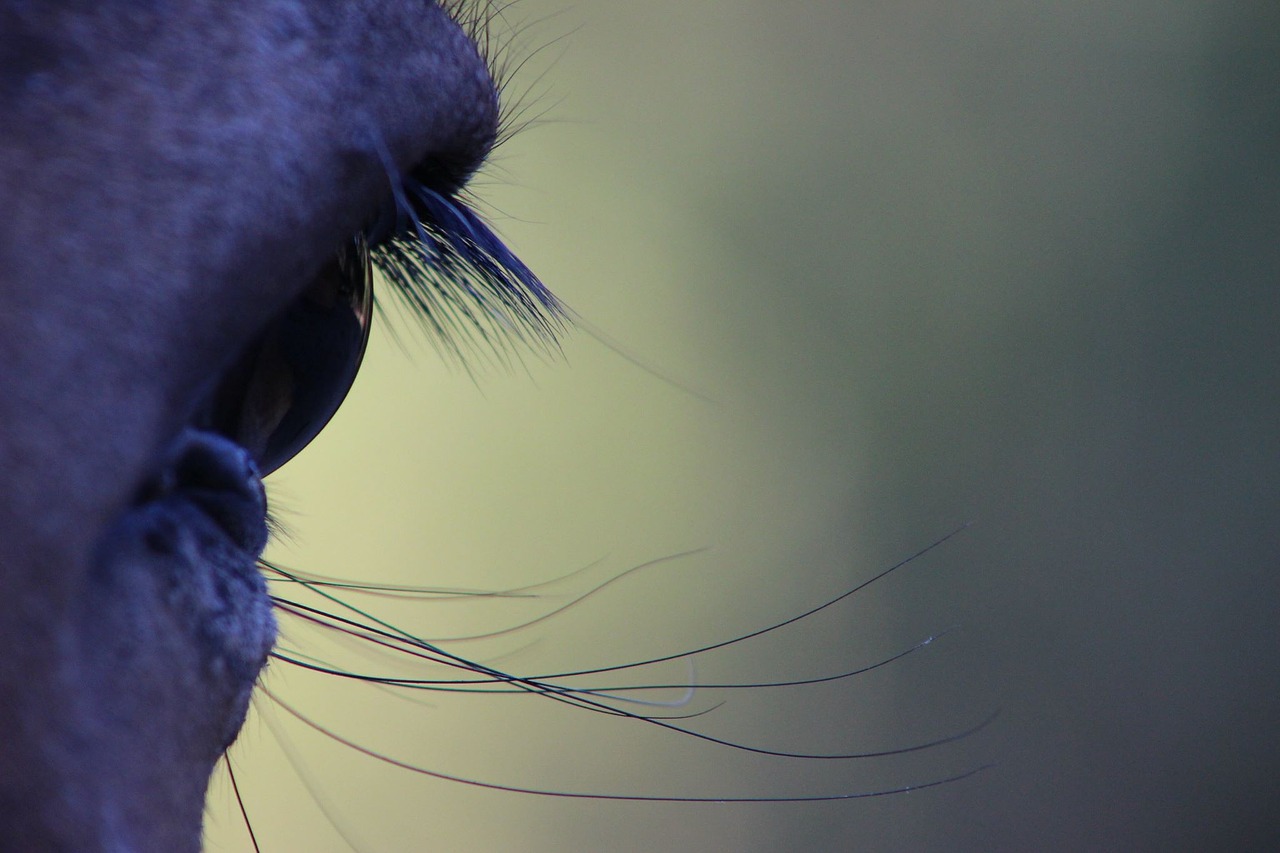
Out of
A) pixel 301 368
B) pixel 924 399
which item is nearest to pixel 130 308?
pixel 301 368

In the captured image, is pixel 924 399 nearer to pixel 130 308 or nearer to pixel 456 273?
pixel 456 273

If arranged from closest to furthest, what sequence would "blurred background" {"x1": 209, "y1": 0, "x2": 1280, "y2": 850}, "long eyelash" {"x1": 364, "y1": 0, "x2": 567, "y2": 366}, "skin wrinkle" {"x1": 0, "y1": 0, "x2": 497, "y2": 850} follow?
"skin wrinkle" {"x1": 0, "y1": 0, "x2": 497, "y2": 850}, "long eyelash" {"x1": 364, "y1": 0, "x2": 567, "y2": 366}, "blurred background" {"x1": 209, "y1": 0, "x2": 1280, "y2": 850}

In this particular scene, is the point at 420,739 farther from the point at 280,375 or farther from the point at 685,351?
the point at 280,375

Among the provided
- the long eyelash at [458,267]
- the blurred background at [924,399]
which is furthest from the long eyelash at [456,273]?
the blurred background at [924,399]

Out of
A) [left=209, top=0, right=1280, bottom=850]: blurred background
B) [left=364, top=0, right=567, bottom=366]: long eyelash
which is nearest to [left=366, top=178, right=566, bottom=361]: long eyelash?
[left=364, top=0, right=567, bottom=366]: long eyelash

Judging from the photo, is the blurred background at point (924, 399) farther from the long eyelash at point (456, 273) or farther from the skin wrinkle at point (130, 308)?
the skin wrinkle at point (130, 308)

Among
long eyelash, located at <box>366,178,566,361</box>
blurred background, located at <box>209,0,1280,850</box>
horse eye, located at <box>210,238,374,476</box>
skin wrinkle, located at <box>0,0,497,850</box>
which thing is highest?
blurred background, located at <box>209,0,1280,850</box>

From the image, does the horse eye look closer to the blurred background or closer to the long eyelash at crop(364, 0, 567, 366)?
the long eyelash at crop(364, 0, 567, 366)
